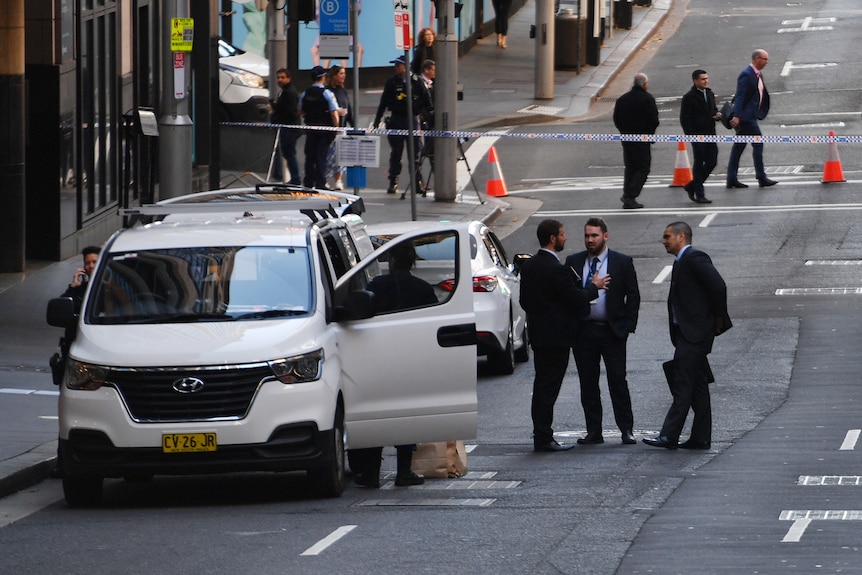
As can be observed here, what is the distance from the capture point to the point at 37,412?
48.2ft

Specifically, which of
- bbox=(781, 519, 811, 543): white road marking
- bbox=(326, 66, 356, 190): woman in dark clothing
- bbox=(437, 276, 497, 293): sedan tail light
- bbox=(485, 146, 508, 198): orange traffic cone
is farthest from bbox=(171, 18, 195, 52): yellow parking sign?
bbox=(485, 146, 508, 198): orange traffic cone

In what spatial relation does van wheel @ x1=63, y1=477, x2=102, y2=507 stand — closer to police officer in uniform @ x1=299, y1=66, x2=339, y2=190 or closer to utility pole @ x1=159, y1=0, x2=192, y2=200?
utility pole @ x1=159, y1=0, x2=192, y2=200

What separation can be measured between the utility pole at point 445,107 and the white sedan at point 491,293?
370 inches

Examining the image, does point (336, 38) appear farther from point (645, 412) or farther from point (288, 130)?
point (645, 412)

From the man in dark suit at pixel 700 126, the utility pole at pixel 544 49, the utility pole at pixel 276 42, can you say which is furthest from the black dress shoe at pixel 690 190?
the utility pole at pixel 544 49

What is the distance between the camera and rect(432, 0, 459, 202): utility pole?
26.7m

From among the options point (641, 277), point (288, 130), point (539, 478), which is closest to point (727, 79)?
point (288, 130)

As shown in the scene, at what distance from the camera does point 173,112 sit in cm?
1705

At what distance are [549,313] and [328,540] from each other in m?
3.93

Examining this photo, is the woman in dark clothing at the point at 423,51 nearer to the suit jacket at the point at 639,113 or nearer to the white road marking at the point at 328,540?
the suit jacket at the point at 639,113

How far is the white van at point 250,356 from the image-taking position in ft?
36.0

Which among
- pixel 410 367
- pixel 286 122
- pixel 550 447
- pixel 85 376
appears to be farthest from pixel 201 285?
pixel 286 122

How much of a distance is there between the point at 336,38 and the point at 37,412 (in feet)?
33.3

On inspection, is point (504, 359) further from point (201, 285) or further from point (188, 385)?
point (188, 385)
